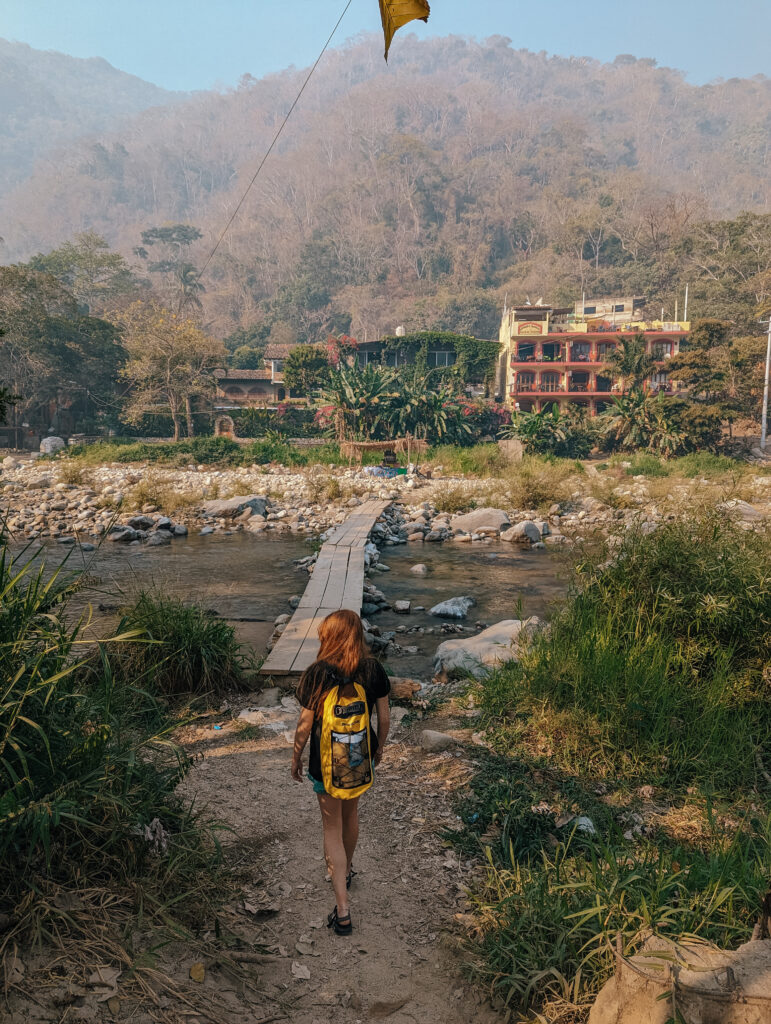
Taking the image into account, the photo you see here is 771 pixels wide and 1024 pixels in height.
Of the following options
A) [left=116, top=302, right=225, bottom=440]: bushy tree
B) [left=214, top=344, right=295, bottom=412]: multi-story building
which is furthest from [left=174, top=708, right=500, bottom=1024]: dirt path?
Answer: [left=214, top=344, right=295, bottom=412]: multi-story building

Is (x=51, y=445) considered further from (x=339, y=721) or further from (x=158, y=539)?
(x=339, y=721)

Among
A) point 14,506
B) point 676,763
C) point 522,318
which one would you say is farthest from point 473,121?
point 676,763

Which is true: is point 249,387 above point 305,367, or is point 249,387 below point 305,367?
below

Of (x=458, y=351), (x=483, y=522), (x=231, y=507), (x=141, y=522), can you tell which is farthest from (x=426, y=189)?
(x=141, y=522)

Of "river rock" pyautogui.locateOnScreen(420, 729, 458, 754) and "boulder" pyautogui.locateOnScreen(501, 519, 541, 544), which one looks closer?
"river rock" pyautogui.locateOnScreen(420, 729, 458, 754)

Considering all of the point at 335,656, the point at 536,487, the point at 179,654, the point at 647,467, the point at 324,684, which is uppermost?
the point at 335,656

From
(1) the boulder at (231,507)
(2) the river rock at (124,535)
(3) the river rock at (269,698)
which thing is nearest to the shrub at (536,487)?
(1) the boulder at (231,507)

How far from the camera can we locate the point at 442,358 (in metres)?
38.2

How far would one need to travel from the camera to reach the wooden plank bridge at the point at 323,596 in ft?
18.0

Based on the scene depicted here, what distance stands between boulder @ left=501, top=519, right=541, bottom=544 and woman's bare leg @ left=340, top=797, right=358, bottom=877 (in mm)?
10319

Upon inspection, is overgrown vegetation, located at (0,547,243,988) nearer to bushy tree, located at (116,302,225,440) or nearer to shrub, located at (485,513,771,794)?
shrub, located at (485,513,771,794)

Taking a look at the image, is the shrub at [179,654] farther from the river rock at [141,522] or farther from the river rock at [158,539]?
the river rock at [141,522]

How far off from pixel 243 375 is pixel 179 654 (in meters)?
33.5

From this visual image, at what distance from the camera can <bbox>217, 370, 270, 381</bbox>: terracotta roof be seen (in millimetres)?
36281
